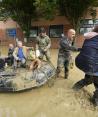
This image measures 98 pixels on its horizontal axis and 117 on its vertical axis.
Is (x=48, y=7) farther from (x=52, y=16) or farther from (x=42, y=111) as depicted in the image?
(x=42, y=111)

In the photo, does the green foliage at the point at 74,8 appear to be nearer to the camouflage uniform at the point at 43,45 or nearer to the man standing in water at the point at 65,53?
the camouflage uniform at the point at 43,45

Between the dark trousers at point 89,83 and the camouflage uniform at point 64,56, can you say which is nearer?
the dark trousers at point 89,83

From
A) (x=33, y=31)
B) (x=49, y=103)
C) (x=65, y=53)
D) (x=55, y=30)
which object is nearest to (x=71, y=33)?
(x=65, y=53)

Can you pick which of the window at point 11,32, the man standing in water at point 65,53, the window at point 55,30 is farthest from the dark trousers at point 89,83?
the window at point 11,32

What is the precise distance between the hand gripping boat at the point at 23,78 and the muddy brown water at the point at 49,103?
0.76ft

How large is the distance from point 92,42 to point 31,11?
15651 mm

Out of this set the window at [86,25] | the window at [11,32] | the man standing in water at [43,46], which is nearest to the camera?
the man standing in water at [43,46]

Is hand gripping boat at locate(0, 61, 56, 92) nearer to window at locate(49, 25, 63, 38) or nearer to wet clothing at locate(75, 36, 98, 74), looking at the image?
wet clothing at locate(75, 36, 98, 74)

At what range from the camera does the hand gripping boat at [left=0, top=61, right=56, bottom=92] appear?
9.89 meters

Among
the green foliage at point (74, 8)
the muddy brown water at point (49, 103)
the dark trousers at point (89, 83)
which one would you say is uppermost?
the green foliage at point (74, 8)

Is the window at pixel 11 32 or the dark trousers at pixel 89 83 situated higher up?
the window at pixel 11 32

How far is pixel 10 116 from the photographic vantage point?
28.6 feet

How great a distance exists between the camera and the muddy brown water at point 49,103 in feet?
29.3

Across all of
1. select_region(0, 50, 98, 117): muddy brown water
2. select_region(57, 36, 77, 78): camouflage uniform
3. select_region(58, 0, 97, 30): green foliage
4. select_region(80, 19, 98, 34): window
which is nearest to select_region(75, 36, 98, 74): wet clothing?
select_region(0, 50, 98, 117): muddy brown water
